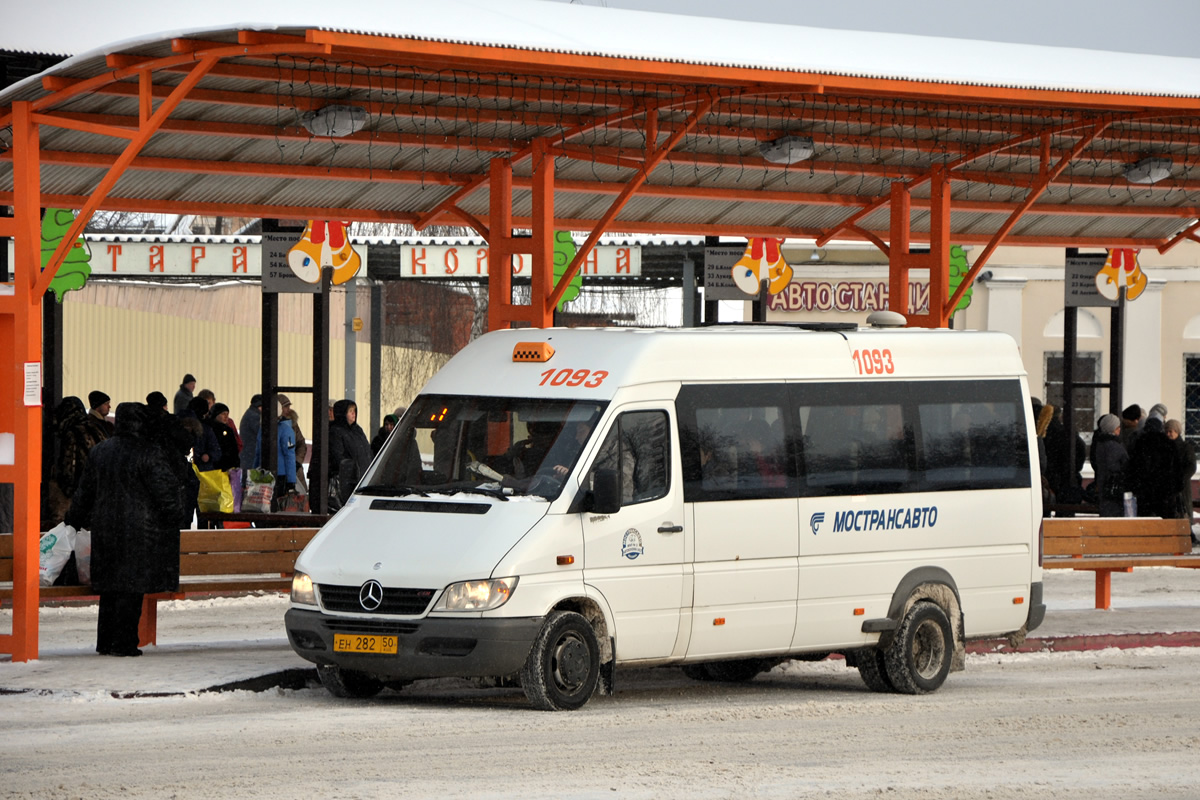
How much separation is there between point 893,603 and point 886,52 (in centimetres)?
695

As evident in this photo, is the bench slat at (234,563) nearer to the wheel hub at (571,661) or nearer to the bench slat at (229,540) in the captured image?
the bench slat at (229,540)

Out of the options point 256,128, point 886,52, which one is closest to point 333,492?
point 256,128

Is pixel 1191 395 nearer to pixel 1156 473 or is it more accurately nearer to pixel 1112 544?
pixel 1156 473

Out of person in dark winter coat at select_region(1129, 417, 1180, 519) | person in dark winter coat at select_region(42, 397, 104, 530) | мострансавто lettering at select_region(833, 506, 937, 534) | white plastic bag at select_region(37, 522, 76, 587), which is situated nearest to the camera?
мострансавто lettering at select_region(833, 506, 937, 534)

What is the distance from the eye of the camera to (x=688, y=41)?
51.3 feet

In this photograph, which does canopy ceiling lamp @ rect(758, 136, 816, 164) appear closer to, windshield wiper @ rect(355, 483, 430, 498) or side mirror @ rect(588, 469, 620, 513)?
windshield wiper @ rect(355, 483, 430, 498)

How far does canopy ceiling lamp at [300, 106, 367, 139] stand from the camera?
15.2 metres

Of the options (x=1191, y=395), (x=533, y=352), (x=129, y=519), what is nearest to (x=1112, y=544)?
(x=533, y=352)

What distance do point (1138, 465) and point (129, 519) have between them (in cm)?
1269

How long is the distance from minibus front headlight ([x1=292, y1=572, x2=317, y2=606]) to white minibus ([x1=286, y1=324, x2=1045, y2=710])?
0.12ft

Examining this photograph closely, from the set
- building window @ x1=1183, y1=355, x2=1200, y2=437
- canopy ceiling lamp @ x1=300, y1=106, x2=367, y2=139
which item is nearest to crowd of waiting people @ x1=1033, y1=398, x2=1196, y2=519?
canopy ceiling lamp @ x1=300, y1=106, x2=367, y2=139

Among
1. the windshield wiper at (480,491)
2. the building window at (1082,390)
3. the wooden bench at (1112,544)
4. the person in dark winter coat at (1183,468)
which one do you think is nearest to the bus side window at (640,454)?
the windshield wiper at (480,491)

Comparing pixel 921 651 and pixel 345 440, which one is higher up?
pixel 345 440

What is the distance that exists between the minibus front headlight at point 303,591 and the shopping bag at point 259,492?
8.86 m
